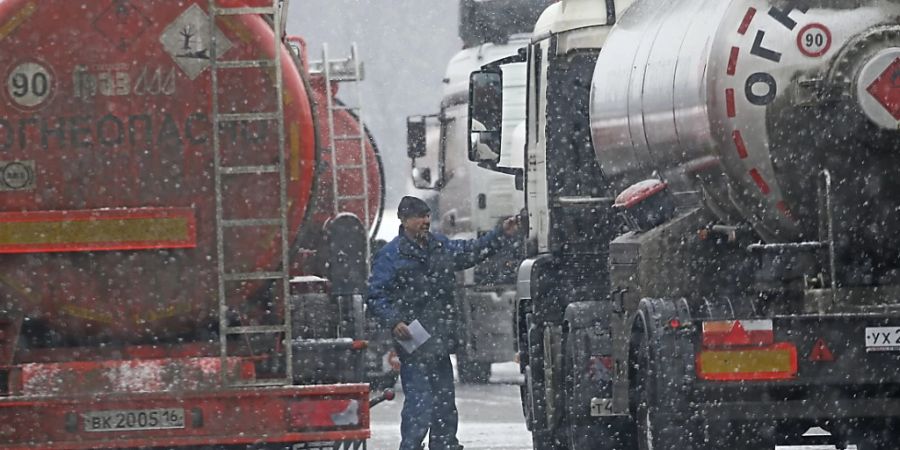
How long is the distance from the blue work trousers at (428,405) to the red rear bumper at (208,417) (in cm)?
280

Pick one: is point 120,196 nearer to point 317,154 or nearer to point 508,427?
point 317,154

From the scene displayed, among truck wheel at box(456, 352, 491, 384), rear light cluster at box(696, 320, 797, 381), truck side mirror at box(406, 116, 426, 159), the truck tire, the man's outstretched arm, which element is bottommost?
truck wheel at box(456, 352, 491, 384)

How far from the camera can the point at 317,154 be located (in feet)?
30.7

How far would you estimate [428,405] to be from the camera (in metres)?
11.8

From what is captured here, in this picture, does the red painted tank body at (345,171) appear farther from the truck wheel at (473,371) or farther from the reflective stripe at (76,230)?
the reflective stripe at (76,230)

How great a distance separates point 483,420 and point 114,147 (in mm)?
7493

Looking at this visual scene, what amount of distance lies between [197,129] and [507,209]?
11.3 metres

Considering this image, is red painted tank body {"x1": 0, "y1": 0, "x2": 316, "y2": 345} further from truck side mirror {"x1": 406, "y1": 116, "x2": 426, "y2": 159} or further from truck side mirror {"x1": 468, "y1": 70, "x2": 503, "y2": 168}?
truck side mirror {"x1": 406, "y1": 116, "x2": 426, "y2": 159}

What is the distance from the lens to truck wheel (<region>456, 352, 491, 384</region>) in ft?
66.5

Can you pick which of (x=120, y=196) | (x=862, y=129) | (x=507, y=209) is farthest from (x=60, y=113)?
(x=507, y=209)

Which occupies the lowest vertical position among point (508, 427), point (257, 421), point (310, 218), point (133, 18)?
point (508, 427)

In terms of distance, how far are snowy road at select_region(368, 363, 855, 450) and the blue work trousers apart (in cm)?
185

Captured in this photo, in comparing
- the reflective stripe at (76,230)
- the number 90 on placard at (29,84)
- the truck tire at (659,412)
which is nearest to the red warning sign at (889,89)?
the truck tire at (659,412)

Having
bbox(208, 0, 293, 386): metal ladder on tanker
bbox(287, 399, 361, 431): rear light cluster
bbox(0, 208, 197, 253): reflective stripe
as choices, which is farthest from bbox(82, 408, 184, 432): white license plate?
bbox(0, 208, 197, 253): reflective stripe
